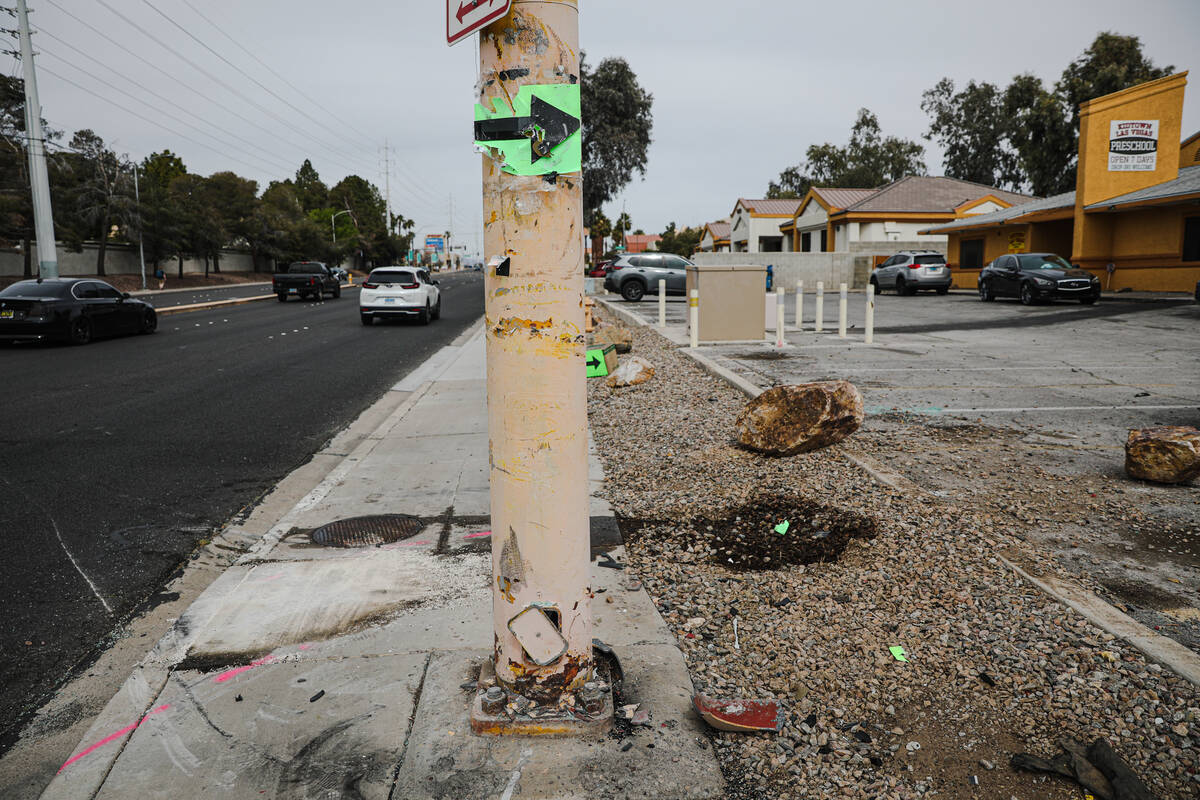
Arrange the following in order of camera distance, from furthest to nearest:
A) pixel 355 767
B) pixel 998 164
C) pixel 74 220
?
pixel 998 164
pixel 74 220
pixel 355 767

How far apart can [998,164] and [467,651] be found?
2902 inches

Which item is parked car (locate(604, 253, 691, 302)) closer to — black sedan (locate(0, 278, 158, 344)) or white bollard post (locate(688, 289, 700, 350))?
white bollard post (locate(688, 289, 700, 350))

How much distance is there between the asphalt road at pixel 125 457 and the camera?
396cm

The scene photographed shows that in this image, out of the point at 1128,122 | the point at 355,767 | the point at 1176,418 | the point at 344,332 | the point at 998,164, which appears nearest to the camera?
the point at 355,767

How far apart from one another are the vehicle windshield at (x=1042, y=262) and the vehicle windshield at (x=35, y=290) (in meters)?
26.7

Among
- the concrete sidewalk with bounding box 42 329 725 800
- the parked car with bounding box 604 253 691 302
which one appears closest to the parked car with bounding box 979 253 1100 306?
the parked car with bounding box 604 253 691 302

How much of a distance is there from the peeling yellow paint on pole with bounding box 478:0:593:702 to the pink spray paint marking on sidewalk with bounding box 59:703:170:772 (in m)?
1.35

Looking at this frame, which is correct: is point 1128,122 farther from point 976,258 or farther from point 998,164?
point 998,164

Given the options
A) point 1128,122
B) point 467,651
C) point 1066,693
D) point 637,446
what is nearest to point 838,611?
point 1066,693

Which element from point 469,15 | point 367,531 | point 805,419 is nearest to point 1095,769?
point 469,15

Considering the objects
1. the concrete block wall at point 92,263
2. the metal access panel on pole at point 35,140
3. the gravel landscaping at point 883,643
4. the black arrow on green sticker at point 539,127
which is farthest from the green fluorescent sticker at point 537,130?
the concrete block wall at point 92,263

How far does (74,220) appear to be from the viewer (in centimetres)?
4831

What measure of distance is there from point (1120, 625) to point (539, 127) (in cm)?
307

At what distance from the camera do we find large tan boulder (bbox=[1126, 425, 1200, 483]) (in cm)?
535
